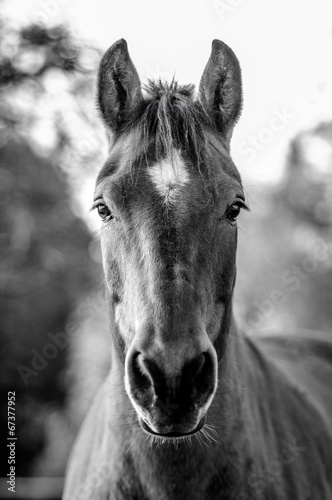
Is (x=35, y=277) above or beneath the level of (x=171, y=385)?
beneath

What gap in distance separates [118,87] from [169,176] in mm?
979

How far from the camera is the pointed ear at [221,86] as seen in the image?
129 inches

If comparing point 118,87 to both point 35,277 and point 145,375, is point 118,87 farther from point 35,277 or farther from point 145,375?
point 35,277

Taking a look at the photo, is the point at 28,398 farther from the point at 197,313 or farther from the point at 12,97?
the point at 197,313

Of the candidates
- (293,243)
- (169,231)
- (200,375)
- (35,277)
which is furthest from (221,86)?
(293,243)

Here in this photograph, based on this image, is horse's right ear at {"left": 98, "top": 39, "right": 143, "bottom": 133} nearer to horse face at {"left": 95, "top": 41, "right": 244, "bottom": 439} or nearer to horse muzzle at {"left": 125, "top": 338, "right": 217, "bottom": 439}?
horse face at {"left": 95, "top": 41, "right": 244, "bottom": 439}

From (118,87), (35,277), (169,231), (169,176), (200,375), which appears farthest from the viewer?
(35,277)

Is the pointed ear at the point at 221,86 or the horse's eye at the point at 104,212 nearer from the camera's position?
the horse's eye at the point at 104,212

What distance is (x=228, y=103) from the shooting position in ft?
11.0

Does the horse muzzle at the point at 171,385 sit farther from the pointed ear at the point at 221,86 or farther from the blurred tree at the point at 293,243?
the blurred tree at the point at 293,243

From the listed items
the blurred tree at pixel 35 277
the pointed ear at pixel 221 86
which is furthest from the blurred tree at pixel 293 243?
the pointed ear at pixel 221 86

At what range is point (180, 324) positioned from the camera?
225 centimetres

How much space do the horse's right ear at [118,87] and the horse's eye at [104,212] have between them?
64 cm

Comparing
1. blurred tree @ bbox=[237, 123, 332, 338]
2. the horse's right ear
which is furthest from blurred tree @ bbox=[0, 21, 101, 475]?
blurred tree @ bbox=[237, 123, 332, 338]
